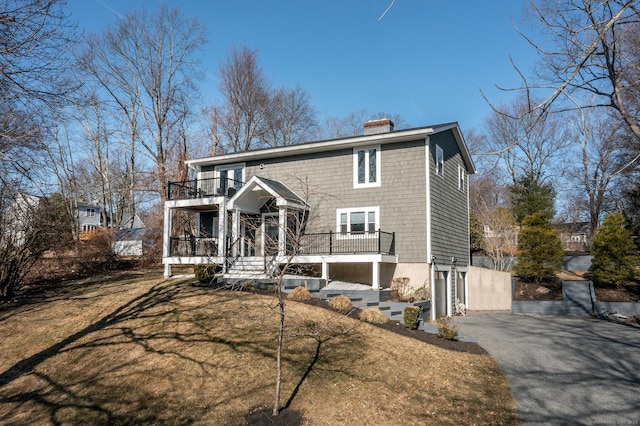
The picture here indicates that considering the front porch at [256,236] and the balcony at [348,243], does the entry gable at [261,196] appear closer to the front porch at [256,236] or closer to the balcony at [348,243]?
the front porch at [256,236]

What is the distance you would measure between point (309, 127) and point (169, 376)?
3071 cm

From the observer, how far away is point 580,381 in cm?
848

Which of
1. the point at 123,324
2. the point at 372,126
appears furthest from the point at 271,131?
the point at 123,324

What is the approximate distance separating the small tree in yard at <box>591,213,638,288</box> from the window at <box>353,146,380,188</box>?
9755mm

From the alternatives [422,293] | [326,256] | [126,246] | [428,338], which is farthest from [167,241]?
[428,338]

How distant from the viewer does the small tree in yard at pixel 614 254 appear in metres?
17.0

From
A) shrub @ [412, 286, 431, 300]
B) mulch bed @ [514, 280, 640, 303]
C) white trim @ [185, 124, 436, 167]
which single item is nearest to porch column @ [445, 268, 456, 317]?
shrub @ [412, 286, 431, 300]

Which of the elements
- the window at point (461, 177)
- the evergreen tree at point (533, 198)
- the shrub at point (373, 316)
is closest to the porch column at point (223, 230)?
the shrub at point (373, 316)

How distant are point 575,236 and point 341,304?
4040 cm

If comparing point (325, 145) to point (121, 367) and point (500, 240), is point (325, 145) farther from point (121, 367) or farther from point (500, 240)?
point (500, 240)

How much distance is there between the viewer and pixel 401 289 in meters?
15.0

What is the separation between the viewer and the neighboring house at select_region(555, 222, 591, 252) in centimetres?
3266

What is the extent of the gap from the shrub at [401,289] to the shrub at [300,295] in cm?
327

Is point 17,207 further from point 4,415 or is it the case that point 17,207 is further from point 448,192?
point 448,192
